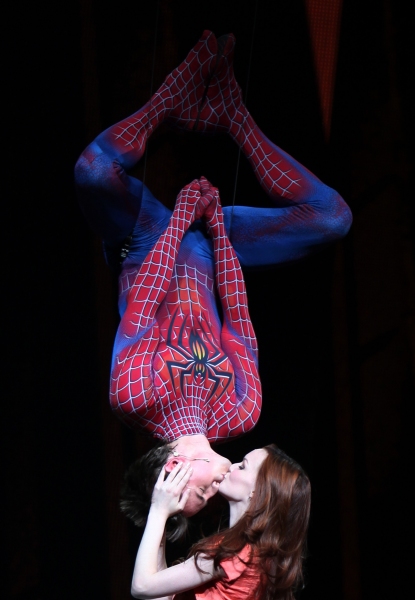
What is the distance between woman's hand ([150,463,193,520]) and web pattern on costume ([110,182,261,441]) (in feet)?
0.71

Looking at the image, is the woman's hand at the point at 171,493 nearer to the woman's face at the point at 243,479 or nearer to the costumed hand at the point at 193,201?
the woman's face at the point at 243,479

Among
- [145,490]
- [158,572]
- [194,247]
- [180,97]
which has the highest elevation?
[180,97]

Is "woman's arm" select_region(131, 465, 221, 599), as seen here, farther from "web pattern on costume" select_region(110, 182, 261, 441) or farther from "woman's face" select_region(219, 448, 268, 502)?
"web pattern on costume" select_region(110, 182, 261, 441)

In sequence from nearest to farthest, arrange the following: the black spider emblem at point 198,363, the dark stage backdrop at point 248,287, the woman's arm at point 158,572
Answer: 1. the woman's arm at point 158,572
2. the black spider emblem at point 198,363
3. the dark stage backdrop at point 248,287

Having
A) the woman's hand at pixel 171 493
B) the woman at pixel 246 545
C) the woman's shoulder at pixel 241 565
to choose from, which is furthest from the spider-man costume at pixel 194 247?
the woman's shoulder at pixel 241 565

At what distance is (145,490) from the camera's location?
252 centimetres

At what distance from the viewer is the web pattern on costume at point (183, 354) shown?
253cm

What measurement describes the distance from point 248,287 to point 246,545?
1327 millimetres

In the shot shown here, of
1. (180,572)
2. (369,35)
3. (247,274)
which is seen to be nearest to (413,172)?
(369,35)

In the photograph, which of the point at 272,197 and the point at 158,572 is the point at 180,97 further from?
the point at 158,572

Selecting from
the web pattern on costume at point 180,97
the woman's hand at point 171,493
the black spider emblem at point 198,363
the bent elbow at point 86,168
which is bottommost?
the woman's hand at point 171,493

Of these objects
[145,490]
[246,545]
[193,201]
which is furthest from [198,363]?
[246,545]

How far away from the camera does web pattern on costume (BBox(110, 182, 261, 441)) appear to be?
253cm

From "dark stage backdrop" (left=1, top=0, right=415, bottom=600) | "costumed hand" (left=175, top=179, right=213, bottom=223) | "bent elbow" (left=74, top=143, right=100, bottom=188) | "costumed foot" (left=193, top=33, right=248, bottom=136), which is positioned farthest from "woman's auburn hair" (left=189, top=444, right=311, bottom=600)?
"costumed foot" (left=193, top=33, right=248, bottom=136)
